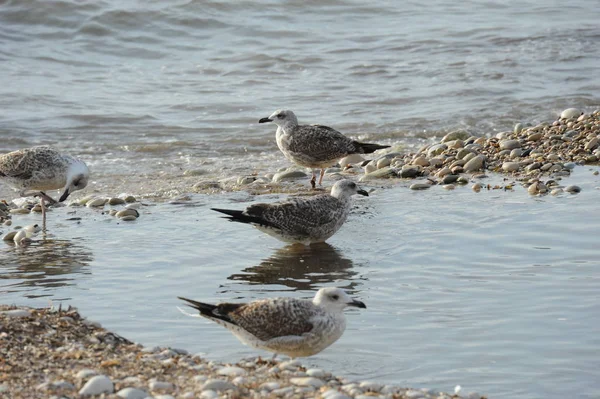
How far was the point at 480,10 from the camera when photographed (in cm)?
2445

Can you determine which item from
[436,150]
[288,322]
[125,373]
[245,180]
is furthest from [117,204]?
[125,373]

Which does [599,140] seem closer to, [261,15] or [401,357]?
[401,357]

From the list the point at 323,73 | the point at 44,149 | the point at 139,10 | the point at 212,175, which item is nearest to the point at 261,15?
the point at 139,10

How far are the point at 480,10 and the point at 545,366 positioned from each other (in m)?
19.6

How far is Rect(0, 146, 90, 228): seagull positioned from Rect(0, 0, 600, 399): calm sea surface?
1.04 feet

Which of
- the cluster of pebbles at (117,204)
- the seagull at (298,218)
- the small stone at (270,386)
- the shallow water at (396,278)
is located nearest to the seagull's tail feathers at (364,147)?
the shallow water at (396,278)

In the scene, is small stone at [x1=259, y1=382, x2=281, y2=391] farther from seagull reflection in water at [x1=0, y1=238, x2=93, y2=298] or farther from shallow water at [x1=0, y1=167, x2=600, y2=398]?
seagull reflection in water at [x1=0, y1=238, x2=93, y2=298]

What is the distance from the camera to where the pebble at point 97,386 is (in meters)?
5.10

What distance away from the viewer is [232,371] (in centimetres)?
560

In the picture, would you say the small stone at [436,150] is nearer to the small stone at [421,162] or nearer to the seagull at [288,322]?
the small stone at [421,162]

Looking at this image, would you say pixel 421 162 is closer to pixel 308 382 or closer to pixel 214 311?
pixel 214 311

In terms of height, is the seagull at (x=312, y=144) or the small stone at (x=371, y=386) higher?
the seagull at (x=312, y=144)

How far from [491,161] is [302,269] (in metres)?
4.27

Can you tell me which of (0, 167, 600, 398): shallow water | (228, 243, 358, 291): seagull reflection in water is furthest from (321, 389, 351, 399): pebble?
(228, 243, 358, 291): seagull reflection in water
